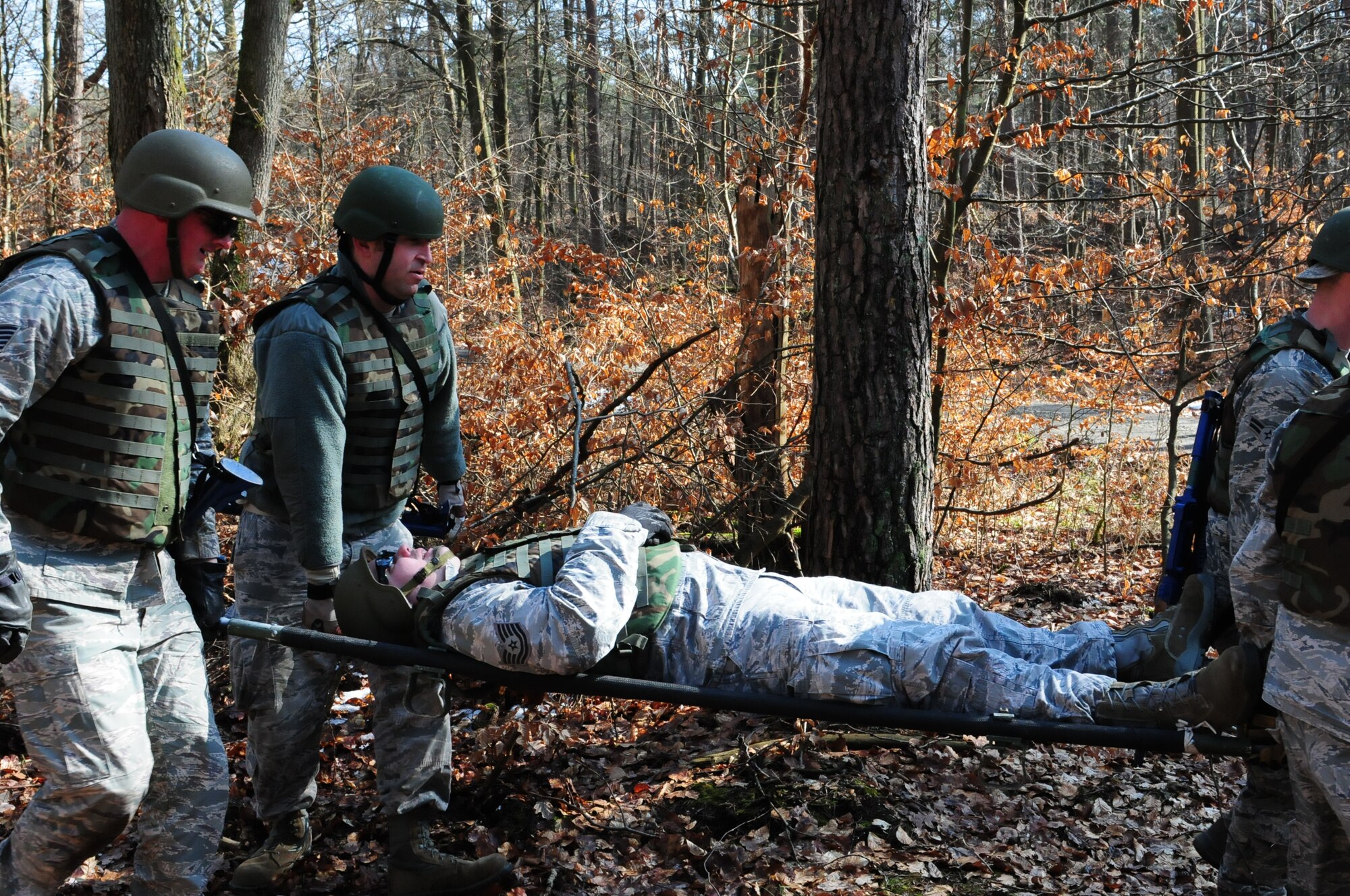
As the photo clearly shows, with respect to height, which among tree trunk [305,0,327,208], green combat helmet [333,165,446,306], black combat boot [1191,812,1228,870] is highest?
tree trunk [305,0,327,208]

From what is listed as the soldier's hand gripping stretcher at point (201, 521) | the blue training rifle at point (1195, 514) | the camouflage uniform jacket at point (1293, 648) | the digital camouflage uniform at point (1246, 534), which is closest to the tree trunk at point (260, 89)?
the soldier's hand gripping stretcher at point (201, 521)

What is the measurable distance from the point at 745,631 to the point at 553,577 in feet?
2.21

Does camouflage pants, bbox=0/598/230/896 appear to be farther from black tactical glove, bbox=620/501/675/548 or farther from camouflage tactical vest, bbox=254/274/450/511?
black tactical glove, bbox=620/501/675/548

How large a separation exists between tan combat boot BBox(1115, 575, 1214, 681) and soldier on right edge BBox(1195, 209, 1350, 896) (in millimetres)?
101

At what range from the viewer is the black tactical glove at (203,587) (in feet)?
10.8

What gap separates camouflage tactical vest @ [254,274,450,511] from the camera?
342 centimetres

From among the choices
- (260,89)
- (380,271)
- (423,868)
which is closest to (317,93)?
(260,89)

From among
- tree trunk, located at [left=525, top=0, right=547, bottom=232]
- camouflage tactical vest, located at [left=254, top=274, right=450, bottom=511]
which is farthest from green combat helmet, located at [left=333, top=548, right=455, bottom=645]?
tree trunk, located at [left=525, top=0, right=547, bottom=232]

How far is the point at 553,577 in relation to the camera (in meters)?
3.44

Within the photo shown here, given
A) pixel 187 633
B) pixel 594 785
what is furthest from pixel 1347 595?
pixel 187 633

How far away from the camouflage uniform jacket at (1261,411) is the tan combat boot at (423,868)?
8.64 ft

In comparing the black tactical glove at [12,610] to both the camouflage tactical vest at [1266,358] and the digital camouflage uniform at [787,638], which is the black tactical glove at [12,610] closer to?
the digital camouflage uniform at [787,638]

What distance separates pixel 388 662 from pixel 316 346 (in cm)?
105

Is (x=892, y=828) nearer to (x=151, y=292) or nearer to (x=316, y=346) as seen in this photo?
(x=316, y=346)
